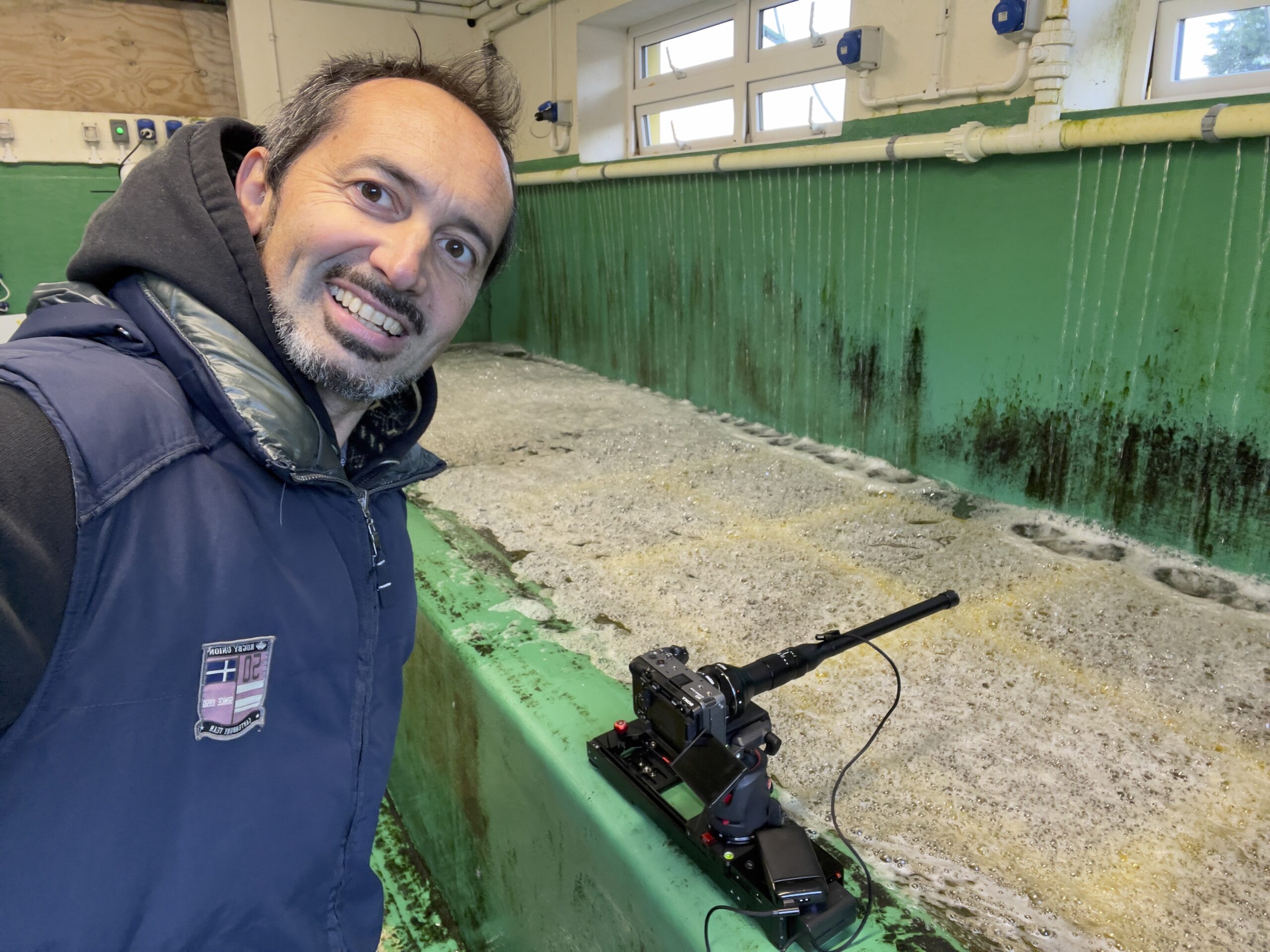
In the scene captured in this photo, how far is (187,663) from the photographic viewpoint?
2.15ft

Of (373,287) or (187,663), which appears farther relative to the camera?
(373,287)

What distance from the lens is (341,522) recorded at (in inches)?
32.0

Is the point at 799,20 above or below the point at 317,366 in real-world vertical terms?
above

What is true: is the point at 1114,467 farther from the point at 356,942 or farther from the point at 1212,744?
the point at 356,942

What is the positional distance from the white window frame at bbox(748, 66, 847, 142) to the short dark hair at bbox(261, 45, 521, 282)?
5.31 ft

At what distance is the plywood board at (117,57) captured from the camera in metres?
3.81

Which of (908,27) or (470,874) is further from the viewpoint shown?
(908,27)

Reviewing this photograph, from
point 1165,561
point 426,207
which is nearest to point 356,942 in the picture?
point 426,207

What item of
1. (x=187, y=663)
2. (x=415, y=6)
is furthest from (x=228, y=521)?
(x=415, y=6)

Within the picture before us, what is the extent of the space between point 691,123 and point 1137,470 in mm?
2524

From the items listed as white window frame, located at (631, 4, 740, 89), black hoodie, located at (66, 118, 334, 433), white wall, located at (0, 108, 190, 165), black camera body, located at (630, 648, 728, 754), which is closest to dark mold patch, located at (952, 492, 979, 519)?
black camera body, located at (630, 648, 728, 754)

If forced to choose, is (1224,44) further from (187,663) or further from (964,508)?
(187,663)

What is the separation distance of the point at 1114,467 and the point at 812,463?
0.80 m

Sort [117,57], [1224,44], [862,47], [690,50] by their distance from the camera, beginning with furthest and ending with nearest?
[117,57] < [690,50] < [862,47] < [1224,44]
